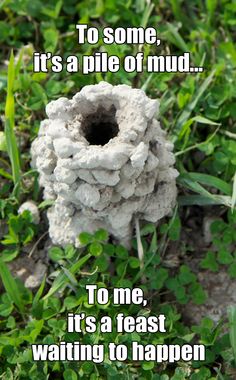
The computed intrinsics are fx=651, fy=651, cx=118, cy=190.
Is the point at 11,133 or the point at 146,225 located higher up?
the point at 11,133

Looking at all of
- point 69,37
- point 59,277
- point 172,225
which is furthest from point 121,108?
point 69,37

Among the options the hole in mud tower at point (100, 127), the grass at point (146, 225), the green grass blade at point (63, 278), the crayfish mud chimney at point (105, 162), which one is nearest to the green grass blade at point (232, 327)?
the grass at point (146, 225)

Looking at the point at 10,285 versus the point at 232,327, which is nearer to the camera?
the point at 232,327

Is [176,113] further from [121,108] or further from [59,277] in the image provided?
[59,277]

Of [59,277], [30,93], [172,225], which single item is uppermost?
[30,93]

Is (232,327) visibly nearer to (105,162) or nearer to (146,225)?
(146,225)

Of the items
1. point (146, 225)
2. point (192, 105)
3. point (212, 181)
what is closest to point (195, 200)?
point (212, 181)

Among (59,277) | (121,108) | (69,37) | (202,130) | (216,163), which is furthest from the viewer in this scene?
(69,37)
